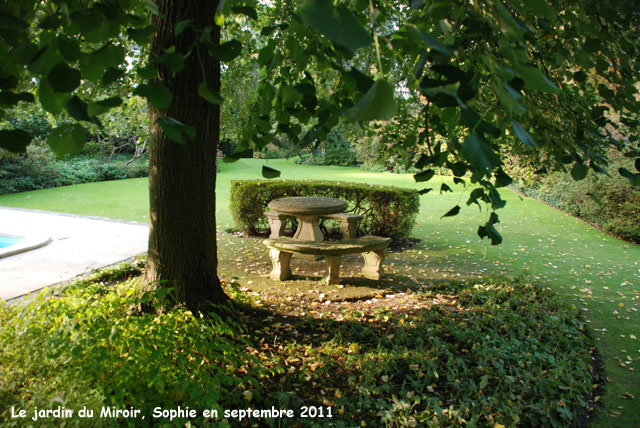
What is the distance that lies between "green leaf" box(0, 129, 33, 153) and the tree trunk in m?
2.29

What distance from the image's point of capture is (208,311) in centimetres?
337

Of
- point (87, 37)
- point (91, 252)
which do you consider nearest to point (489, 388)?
point (87, 37)

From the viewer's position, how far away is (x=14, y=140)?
2.47 ft

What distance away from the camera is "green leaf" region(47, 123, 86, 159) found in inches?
33.3

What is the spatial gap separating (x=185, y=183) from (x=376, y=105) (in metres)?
2.89

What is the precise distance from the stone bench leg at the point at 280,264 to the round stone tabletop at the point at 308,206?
43.4 inches

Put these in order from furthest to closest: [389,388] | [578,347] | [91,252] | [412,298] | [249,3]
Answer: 1. [91,252]
2. [412,298]
3. [578,347]
4. [389,388]
5. [249,3]

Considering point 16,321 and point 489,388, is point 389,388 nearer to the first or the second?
point 489,388

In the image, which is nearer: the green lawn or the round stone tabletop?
the green lawn

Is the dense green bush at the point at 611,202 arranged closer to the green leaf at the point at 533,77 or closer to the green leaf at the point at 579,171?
the green leaf at the point at 579,171

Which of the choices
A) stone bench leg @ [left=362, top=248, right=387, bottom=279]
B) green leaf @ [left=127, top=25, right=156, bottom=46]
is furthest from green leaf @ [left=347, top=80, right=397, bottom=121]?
stone bench leg @ [left=362, top=248, right=387, bottom=279]

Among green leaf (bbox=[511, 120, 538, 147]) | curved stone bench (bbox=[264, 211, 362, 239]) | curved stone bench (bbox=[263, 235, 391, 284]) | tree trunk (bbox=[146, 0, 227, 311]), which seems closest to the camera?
green leaf (bbox=[511, 120, 538, 147])

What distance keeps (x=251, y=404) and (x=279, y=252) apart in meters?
2.79

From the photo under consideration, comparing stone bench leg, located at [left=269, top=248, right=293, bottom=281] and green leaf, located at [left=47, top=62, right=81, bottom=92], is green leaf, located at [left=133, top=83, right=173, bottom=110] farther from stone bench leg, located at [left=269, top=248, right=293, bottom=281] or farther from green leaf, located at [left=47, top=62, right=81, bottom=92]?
stone bench leg, located at [left=269, top=248, right=293, bottom=281]
